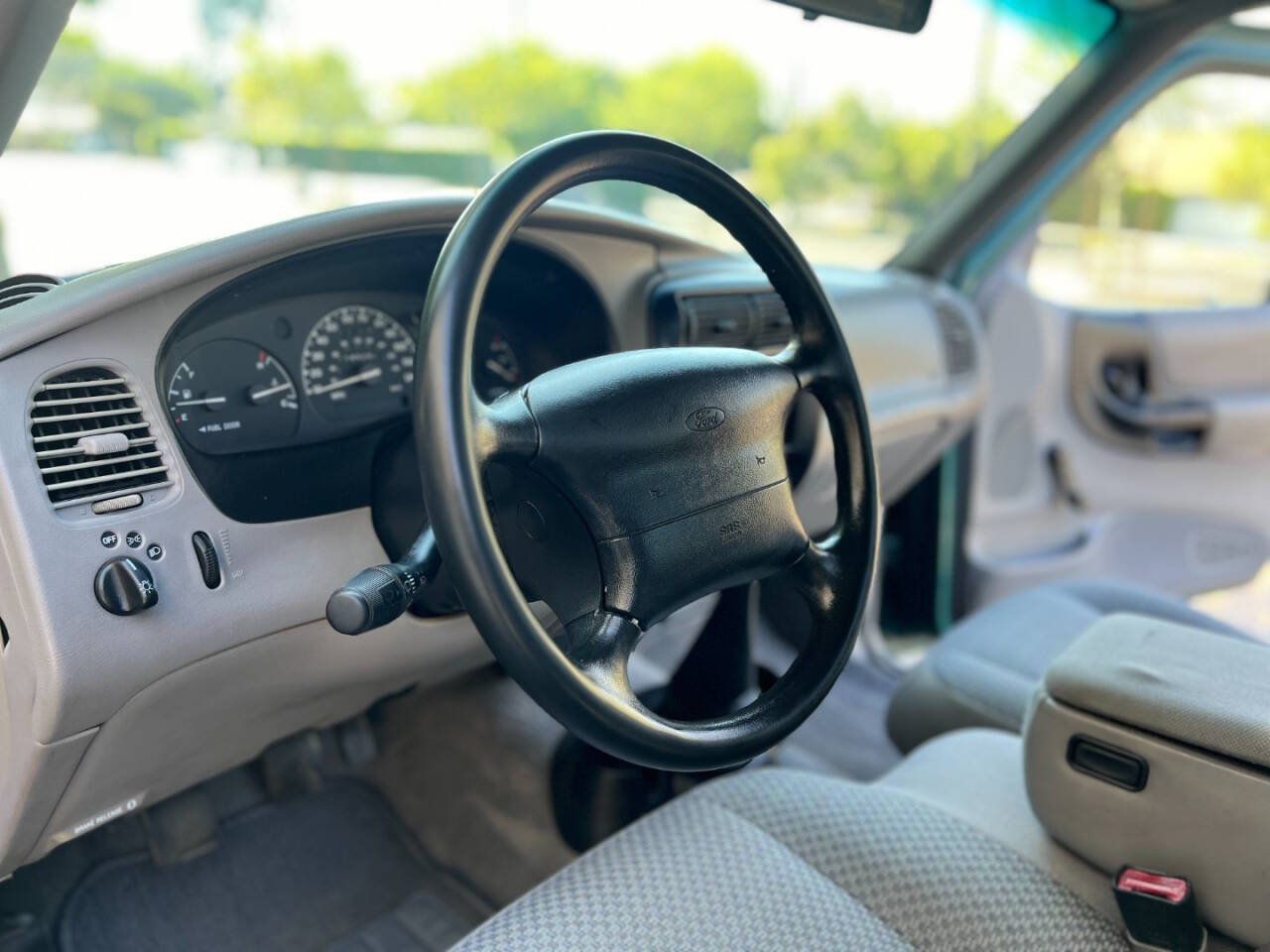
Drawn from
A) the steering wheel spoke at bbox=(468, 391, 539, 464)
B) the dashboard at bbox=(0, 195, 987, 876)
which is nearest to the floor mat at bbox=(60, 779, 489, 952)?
the dashboard at bbox=(0, 195, 987, 876)

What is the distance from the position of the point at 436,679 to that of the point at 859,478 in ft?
2.34

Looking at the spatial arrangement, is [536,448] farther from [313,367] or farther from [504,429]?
[313,367]

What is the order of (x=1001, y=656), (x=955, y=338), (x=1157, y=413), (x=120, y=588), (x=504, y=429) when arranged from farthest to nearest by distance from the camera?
(x=1157, y=413) → (x=955, y=338) → (x=1001, y=656) → (x=120, y=588) → (x=504, y=429)

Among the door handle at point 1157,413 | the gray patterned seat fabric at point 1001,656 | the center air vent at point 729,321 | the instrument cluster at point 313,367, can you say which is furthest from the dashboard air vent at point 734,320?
the door handle at point 1157,413

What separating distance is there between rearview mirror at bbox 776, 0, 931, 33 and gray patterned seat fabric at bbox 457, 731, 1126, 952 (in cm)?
90

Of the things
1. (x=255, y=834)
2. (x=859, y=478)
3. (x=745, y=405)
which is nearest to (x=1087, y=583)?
(x=859, y=478)

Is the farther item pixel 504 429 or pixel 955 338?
pixel 955 338

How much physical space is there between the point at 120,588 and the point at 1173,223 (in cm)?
255

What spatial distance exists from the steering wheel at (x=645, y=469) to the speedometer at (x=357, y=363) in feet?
1.37

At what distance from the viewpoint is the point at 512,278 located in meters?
1.36

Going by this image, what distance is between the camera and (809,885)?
97 cm

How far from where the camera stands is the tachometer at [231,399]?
1.06 metres

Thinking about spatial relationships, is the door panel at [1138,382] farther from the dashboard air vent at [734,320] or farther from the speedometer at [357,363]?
the speedometer at [357,363]

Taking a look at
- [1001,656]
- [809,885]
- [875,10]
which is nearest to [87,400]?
[809,885]
